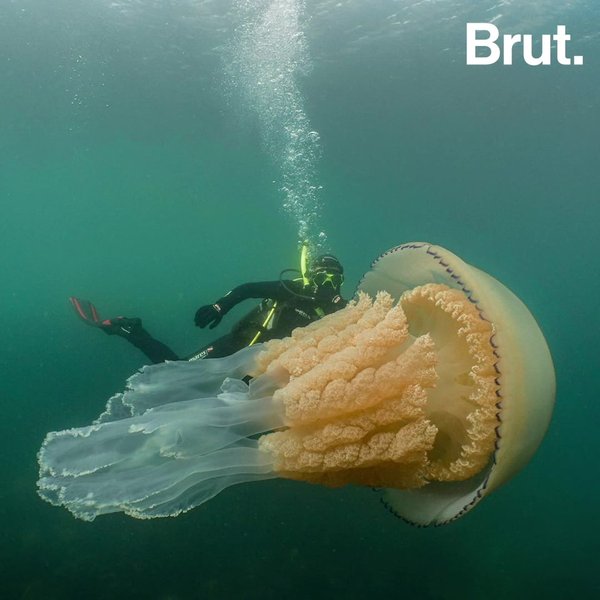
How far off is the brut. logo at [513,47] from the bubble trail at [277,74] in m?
5.59

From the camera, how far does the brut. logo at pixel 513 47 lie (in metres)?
16.3

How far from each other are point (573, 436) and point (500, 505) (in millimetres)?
12391

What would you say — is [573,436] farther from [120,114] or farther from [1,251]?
[1,251]

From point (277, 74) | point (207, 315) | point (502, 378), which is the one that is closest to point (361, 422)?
point (502, 378)

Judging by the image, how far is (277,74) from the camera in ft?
64.5

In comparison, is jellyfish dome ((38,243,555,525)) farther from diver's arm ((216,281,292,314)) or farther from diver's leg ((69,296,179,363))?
diver's leg ((69,296,179,363))

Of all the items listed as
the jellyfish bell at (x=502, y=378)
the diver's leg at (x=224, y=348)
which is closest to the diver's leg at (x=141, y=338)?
the diver's leg at (x=224, y=348)

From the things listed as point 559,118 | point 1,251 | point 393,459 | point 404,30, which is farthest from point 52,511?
point 1,251

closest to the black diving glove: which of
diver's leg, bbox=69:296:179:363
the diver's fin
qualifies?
diver's leg, bbox=69:296:179:363

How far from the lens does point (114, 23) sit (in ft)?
52.0

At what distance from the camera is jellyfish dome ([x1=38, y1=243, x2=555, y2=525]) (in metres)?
2.22

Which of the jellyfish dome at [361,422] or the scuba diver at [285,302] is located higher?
the jellyfish dome at [361,422]

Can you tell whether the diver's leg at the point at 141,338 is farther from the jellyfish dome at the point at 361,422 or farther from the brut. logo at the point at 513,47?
the brut. logo at the point at 513,47

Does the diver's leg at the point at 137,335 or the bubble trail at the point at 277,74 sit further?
the bubble trail at the point at 277,74
